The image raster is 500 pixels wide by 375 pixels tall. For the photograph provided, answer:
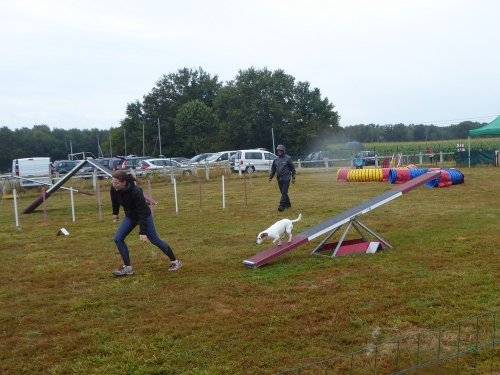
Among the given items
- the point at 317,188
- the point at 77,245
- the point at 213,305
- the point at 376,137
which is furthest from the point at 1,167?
the point at 213,305

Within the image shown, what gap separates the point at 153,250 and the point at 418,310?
4718 millimetres

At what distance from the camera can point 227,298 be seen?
207 inches

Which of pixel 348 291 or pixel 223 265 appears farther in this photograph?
pixel 223 265

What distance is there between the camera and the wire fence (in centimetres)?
340

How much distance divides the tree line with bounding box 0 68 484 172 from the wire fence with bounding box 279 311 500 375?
3202 cm

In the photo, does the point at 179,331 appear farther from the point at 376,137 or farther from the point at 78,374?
the point at 376,137

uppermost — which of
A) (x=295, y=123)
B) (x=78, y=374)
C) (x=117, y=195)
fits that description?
(x=295, y=123)

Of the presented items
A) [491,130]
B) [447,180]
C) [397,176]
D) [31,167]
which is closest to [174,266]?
[447,180]

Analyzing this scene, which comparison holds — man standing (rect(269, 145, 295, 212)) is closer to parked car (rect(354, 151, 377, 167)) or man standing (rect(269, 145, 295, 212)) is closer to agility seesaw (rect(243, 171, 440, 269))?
agility seesaw (rect(243, 171, 440, 269))

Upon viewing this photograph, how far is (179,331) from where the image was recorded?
14.3 feet

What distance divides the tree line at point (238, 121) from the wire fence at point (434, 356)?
32.0 meters

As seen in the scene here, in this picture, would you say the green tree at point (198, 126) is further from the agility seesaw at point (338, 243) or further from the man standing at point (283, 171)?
the agility seesaw at point (338, 243)

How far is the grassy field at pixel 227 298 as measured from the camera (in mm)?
3918

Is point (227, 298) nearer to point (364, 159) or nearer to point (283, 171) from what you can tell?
point (283, 171)
